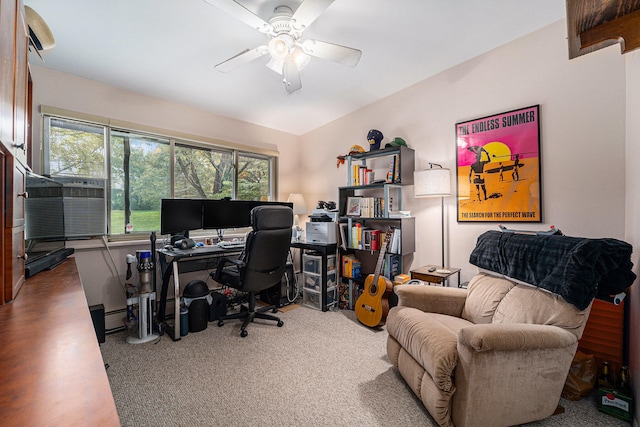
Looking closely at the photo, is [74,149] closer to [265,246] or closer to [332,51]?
[265,246]

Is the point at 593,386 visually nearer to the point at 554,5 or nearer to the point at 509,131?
the point at 509,131

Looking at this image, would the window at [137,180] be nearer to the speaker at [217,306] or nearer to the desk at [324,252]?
the speaker at [217,306]

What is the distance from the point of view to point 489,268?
2.02m

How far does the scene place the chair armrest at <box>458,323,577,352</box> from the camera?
131cm

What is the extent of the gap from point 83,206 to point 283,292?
7.26 ft

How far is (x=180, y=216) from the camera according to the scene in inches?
116

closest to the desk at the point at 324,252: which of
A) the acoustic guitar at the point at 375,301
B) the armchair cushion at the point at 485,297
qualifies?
the acoustic guitar at the point at 375,301

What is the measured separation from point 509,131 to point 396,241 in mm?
1375

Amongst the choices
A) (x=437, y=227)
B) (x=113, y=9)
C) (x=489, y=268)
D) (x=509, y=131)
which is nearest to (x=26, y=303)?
(x=113, y=9)

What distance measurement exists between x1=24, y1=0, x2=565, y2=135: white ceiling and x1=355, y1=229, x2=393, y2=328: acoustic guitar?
180cm

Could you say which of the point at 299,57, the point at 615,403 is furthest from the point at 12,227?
the point at 615,403

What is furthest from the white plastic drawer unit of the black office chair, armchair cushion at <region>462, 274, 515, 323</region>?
armchair cushion at <region>462, 274, 515, 323</region>

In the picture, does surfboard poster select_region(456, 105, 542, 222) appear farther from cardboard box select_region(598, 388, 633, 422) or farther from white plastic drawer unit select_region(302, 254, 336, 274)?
white plastic drawer unit select_region(302, 254, 336, 274)

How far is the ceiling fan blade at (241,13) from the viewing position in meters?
1.50
